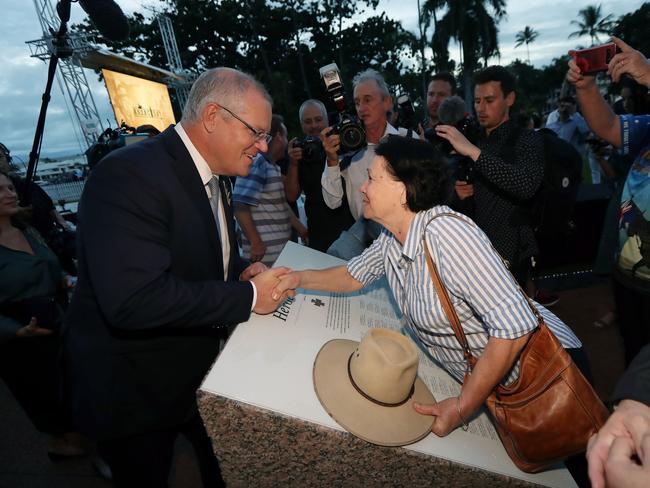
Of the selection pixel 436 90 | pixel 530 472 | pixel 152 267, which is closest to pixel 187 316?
pixel 152 267

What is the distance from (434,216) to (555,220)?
→ 1671mm

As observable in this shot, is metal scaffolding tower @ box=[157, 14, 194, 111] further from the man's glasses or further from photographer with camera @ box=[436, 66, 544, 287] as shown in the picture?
the man's glasses

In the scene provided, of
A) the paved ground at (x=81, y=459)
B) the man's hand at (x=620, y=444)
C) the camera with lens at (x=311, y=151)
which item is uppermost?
the camera with lens at (x=311, y=151)

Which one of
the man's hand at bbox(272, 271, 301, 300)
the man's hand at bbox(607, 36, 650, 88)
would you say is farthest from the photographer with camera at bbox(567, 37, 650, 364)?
the man's hand at bbox(272, 271, 301, 300)

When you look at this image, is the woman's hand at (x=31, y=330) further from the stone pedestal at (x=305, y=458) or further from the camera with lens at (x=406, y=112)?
the camera with lens at (x=406, y=112)

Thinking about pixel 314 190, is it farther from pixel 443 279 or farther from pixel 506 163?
pixel 443 279

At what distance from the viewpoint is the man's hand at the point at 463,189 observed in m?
2.61

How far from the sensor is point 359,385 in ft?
4.06

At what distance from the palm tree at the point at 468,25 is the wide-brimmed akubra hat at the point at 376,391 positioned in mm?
35859

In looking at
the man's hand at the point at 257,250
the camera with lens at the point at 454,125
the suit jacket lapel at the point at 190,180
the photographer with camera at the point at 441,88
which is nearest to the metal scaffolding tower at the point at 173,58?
the photographer with camera at the point at 441,88

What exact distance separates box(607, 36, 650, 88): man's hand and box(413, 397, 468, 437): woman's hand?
→ 5.67ft

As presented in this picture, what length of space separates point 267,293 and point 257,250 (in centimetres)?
203

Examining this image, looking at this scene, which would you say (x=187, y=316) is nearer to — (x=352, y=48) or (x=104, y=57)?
(x=104, y=57)

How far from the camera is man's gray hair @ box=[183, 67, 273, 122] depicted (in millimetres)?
1529
